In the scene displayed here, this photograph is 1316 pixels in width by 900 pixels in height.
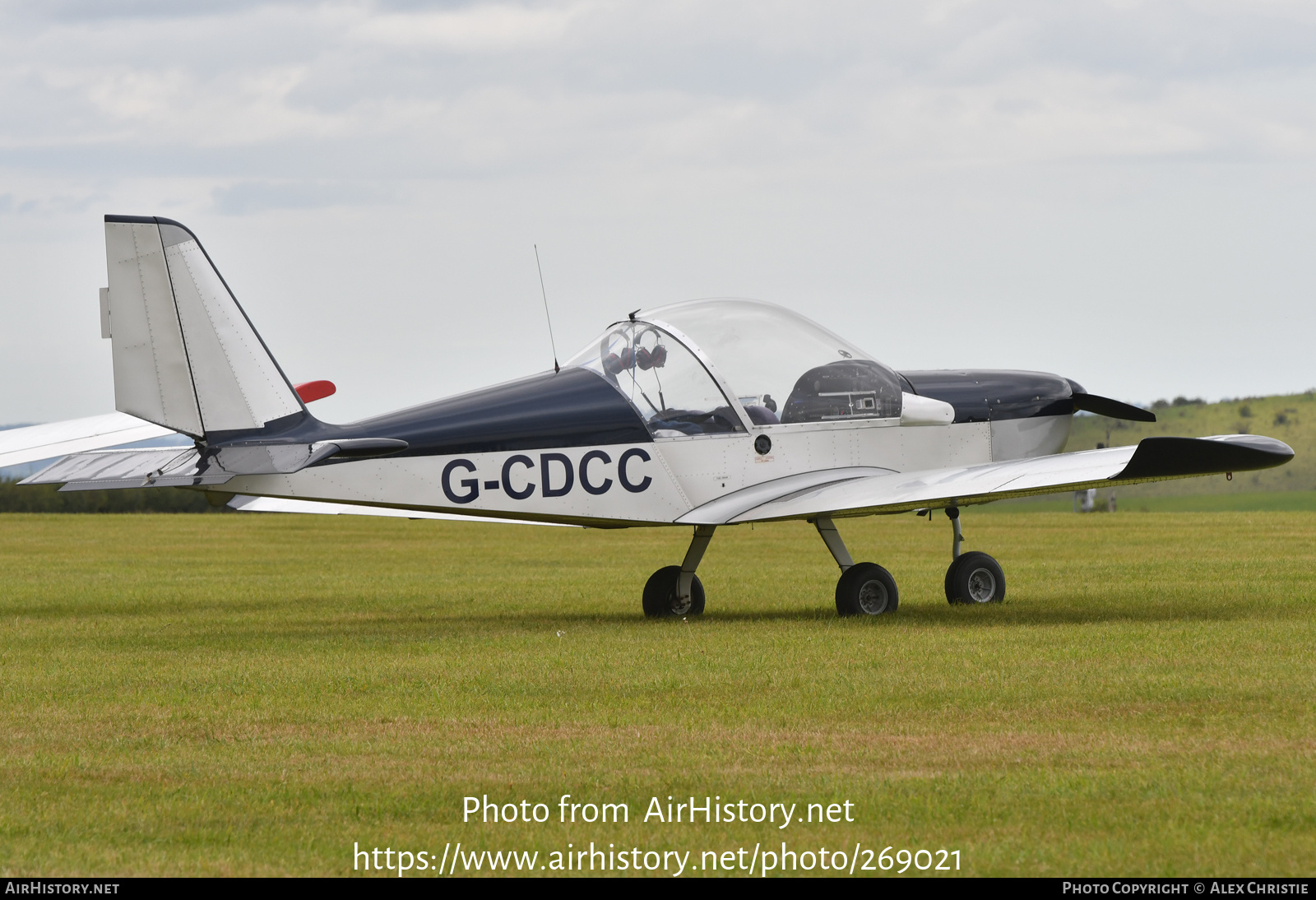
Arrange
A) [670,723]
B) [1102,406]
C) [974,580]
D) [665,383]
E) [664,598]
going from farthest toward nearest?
[1102,406]
[664,598]
[974,580]
[665,383]
[670,723]

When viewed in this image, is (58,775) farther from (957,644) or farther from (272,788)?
(957,644)

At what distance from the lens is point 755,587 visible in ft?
59.1

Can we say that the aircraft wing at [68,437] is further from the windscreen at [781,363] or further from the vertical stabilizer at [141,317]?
the windscreen at [781,363]

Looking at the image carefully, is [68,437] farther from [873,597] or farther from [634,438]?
[873,597]

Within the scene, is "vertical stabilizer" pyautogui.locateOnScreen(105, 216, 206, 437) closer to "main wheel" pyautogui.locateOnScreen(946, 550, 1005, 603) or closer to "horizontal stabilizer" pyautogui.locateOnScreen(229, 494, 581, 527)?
"horizontal stabilizer" pyautogui.locateOnScreen(229, 494, 581, 527)

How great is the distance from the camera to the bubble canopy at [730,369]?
13656 millimetres

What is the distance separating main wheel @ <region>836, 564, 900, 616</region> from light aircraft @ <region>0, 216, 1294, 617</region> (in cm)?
2

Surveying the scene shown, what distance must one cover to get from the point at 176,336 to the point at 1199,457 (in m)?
8.13

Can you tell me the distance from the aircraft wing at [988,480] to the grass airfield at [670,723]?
982 millimetres

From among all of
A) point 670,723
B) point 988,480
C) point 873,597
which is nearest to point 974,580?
point 873,597

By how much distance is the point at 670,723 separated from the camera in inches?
324

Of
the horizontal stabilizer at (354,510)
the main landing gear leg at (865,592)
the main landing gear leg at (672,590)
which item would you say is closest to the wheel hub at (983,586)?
the main landing gear leg at (865,592)

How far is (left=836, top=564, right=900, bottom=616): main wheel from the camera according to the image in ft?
44.9
